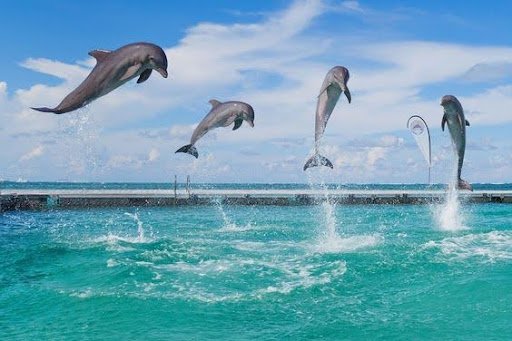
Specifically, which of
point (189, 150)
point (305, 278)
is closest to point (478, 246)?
point (305, 278)

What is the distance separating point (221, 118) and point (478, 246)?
10.6 metres

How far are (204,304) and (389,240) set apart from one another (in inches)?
467

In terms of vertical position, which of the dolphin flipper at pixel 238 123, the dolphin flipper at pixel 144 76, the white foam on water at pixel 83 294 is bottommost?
the white foam on water at pixel 83 294

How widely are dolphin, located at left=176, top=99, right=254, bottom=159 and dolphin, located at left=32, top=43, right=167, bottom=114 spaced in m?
4.63

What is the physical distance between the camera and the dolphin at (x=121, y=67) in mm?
10234

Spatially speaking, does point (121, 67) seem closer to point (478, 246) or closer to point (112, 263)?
point (112, 263)

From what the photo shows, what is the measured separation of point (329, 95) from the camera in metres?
14.2

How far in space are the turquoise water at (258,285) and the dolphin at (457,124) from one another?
2.71 meters

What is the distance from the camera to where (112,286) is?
1501 centimetres

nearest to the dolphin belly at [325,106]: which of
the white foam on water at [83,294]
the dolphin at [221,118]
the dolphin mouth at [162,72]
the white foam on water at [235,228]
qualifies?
the dolphin at [221,118]

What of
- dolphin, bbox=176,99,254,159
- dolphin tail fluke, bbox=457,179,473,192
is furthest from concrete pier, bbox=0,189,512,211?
dolphin, bbox=176,99,254,159

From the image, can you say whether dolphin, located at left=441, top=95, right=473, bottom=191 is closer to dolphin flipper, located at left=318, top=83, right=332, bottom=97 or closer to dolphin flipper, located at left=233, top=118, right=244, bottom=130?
dolphin flipper, located at left=318, top=83, right=332, bottom=97

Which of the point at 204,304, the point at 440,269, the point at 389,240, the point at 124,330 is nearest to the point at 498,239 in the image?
the point at 389,240

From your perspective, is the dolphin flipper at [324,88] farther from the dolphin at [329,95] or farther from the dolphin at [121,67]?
the dolphin at [121,67]
